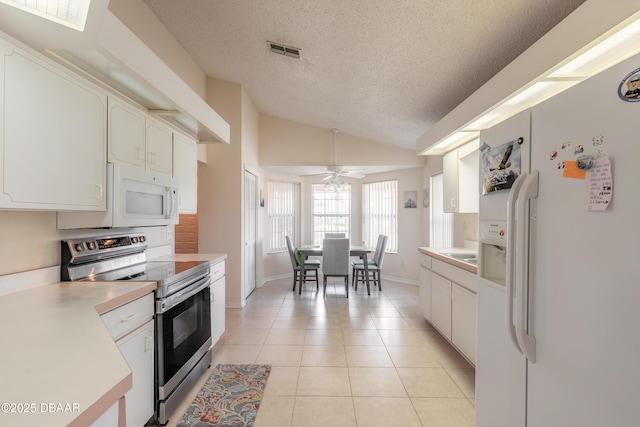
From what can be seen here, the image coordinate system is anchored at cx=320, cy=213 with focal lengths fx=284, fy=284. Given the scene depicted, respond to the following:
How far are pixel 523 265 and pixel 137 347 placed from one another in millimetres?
1962

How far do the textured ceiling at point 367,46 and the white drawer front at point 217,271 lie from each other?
2.29 meters

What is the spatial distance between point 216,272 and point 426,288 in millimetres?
2394

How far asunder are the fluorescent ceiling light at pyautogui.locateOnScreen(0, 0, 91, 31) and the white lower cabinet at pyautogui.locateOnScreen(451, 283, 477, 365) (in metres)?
2.85

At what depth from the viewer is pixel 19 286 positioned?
156 centimetres

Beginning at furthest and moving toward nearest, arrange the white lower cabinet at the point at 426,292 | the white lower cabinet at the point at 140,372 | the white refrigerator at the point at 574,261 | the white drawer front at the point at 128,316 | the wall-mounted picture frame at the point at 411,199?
the wall-mounted picture frame at the point at 411,199 → the white lower cabinet at the point at 426,292 → the white lower cabinet at the point at 140,372 → the white drawer front at the point at 128,316 → the white refrigerator at the point at 574,261

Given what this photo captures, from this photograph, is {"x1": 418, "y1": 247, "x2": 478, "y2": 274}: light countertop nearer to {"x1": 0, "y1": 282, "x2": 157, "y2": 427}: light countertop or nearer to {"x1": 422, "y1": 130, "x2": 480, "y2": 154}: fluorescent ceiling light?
{"x1": 422, "y1": 130, "x2": 480, "y2": 154}: fluorescent ceiling light

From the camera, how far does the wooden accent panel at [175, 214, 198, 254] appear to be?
471 cm

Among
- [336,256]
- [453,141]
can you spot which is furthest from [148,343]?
[336,256]

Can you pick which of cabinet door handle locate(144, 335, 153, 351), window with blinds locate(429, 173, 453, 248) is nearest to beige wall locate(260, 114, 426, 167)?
window with blinds locate(429, 173, 453, 248)

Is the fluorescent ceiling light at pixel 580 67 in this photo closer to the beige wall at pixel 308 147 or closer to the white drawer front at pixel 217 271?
the white drawer front at pixel 217 271

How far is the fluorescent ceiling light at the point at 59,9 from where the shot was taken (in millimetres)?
1009

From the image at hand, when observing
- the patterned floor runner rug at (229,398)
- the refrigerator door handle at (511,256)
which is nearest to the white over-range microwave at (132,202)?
the patterned floor runner rug at (229,398)

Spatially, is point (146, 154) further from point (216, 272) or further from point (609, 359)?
point (609, 359)

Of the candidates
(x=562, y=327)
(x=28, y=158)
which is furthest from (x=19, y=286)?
(x=562, y=327)
